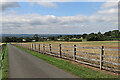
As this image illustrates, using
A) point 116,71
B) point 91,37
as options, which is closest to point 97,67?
point 116,71

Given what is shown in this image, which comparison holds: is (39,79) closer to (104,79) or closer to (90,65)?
(104,79)

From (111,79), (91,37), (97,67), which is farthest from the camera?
(91,37)

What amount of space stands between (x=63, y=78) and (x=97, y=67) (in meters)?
3.17

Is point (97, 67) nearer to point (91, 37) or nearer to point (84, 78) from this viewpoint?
point (84, 78)

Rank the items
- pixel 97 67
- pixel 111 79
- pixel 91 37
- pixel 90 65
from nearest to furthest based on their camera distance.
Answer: pixel 111 79, pixel 97 67, pixel 90 65, pixel 91 37

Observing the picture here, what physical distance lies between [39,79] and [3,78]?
1.81 m

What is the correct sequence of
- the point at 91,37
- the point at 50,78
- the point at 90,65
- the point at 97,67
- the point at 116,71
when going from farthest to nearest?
the point at 91,37, the point at 90,65, the point at 97,67, the point at 116,71, the point at 50,78

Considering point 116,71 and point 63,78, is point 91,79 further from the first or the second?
point 116,71

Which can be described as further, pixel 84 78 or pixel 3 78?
pixel 3 78

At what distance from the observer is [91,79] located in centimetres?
619

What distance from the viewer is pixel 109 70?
25.4 feet

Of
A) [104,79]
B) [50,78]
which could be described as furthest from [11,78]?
[104,79]

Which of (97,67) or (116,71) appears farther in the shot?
(97,67)

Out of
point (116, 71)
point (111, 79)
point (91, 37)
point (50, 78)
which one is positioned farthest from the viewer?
point (91, 37)
